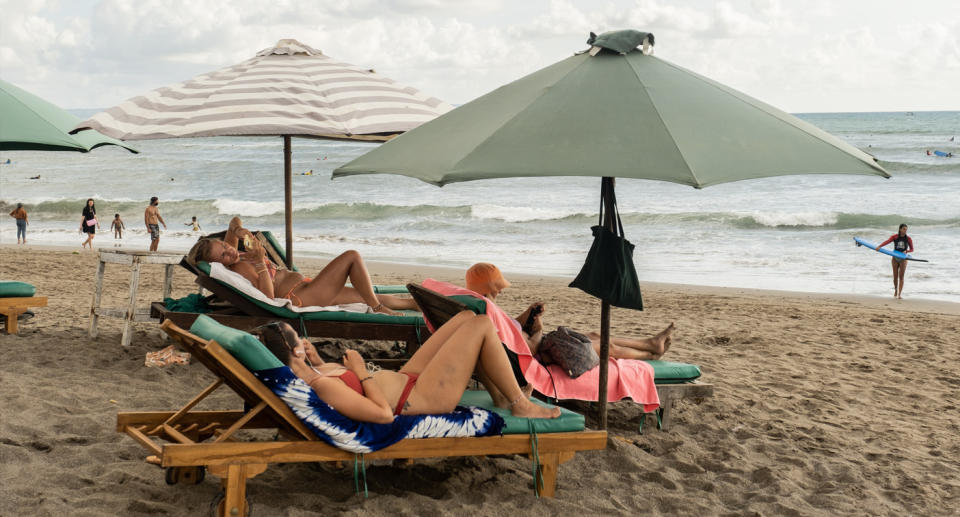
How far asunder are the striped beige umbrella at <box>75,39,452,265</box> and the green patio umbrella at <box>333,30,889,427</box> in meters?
1.61

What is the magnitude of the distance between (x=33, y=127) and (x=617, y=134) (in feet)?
14.4

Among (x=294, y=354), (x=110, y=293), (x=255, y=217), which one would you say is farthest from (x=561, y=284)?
(x=255, y=217)

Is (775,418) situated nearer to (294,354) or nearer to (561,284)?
(294,354)

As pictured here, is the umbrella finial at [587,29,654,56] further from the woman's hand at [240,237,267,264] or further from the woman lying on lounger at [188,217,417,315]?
the woman's hand at [240,237,267,264]

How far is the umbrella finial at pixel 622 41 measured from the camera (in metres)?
3.83

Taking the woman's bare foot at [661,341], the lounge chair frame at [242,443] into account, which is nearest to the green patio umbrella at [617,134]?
the lounge chair frame at [242,443]

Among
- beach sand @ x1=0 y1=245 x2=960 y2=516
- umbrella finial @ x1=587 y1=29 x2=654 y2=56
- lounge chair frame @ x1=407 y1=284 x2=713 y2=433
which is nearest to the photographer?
beach sand @ x1=0 y1=245 x2=960 y2=516

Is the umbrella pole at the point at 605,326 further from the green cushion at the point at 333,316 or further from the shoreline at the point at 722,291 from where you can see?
the shoreline at the point at 722,291

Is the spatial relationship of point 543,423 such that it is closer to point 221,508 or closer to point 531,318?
point 531,318

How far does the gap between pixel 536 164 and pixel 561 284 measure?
368 inches

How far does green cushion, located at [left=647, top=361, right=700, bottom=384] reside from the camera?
15.5 ft

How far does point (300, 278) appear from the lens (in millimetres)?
5715

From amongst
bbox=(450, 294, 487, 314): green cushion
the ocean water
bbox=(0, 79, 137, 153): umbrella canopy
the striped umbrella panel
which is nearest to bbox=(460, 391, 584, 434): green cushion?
bbox=(450, 294, 487, 314): green cushion

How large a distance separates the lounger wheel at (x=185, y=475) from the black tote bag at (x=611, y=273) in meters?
1.83
